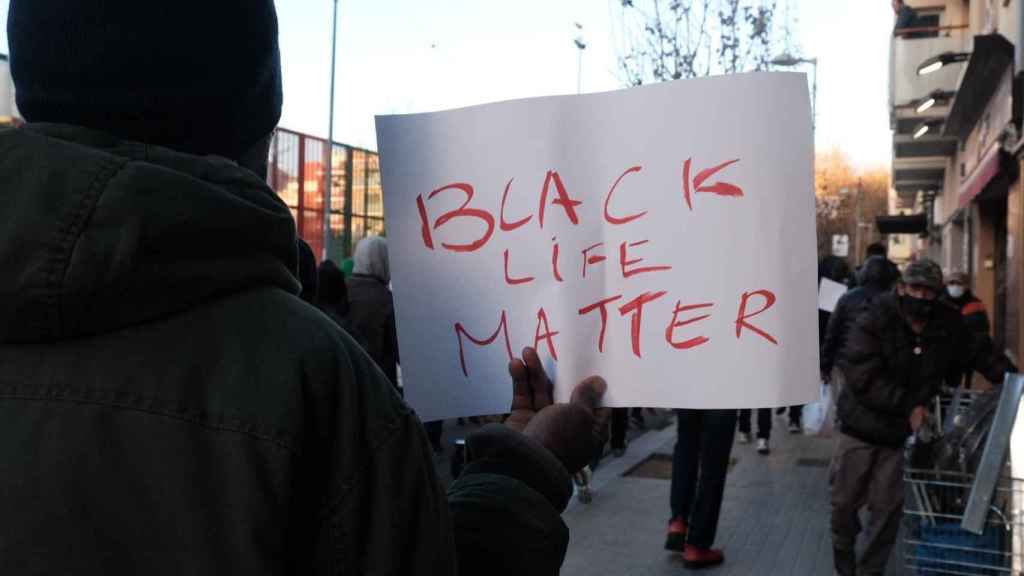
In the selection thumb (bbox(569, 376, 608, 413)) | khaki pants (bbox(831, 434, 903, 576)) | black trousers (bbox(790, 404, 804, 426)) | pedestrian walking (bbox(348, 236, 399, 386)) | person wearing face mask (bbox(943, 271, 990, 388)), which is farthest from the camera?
black trousers (bbox(790, 404, 804, 426))

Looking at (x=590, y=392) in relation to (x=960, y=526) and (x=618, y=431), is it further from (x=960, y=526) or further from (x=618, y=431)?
(x=618, y=431)

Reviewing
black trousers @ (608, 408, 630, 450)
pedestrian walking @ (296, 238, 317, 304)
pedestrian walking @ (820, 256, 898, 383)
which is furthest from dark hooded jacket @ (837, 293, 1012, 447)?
pedestrian walking @ (296, 238, 317, 304)

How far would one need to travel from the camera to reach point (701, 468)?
17.6 ft

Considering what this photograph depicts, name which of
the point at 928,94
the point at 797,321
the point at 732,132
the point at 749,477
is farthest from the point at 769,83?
the point at 928,94

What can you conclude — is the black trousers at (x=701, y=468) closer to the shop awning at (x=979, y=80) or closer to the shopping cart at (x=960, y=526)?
the shopping cart at (x=960, y=526)

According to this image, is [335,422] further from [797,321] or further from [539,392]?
[797,321]

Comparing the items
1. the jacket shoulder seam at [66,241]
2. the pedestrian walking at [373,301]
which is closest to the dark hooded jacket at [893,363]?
the pedestrian walking at [373,301]

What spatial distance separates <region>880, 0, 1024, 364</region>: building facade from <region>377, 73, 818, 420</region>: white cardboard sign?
9981mm

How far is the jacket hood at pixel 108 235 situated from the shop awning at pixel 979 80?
1258 centimetres

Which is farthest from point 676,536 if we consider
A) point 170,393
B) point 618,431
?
point 170,393

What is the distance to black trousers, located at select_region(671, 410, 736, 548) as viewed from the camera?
5312 millimetres

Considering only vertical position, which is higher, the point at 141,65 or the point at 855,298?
the point at 141,65

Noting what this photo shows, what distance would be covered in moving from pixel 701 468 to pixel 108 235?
4755 mm

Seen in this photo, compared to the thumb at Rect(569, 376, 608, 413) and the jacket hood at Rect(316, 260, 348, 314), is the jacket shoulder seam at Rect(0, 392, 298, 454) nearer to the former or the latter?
the thumb at Rect(569, 376, 608, 413)
